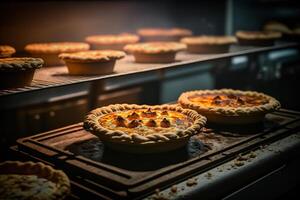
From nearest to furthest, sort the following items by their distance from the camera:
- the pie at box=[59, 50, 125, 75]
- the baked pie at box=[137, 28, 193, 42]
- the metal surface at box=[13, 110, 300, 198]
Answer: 1. the metal surface at box=[13, 110, 300, 198]
2. the pie at box=[59, 50, 125, 75]
3. the baked pie at box=[137, 28, 193, 42]

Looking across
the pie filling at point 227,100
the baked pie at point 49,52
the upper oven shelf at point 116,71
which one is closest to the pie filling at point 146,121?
the upper oven shelf at point 116,71

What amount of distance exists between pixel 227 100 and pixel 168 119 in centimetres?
64

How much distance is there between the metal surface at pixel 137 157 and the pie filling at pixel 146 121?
0.12 m

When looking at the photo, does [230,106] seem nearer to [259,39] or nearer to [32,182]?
[259,39]

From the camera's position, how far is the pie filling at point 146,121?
226 cm

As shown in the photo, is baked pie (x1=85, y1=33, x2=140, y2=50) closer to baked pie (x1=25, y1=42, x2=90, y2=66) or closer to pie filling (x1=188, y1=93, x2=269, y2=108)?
baked pie (x1=25, y1=42, x2=90, y2=66)

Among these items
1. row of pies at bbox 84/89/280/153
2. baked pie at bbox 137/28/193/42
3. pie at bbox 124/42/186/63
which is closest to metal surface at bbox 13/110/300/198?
row of pies at bbox 84/89/280/153

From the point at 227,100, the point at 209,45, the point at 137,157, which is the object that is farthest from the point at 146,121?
the point at 209,45

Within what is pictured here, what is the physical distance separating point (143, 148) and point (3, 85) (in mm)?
725

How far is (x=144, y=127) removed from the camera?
7.52 feet

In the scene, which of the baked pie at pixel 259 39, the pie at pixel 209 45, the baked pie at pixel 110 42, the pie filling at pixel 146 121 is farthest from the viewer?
the baked pie at pixel 259 39

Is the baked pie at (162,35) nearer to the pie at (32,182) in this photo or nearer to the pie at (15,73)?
the pie at (15,73)

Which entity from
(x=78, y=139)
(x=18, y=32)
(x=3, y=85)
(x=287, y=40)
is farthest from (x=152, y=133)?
(x=287, y=40)

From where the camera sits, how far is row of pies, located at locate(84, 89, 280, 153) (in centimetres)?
212
